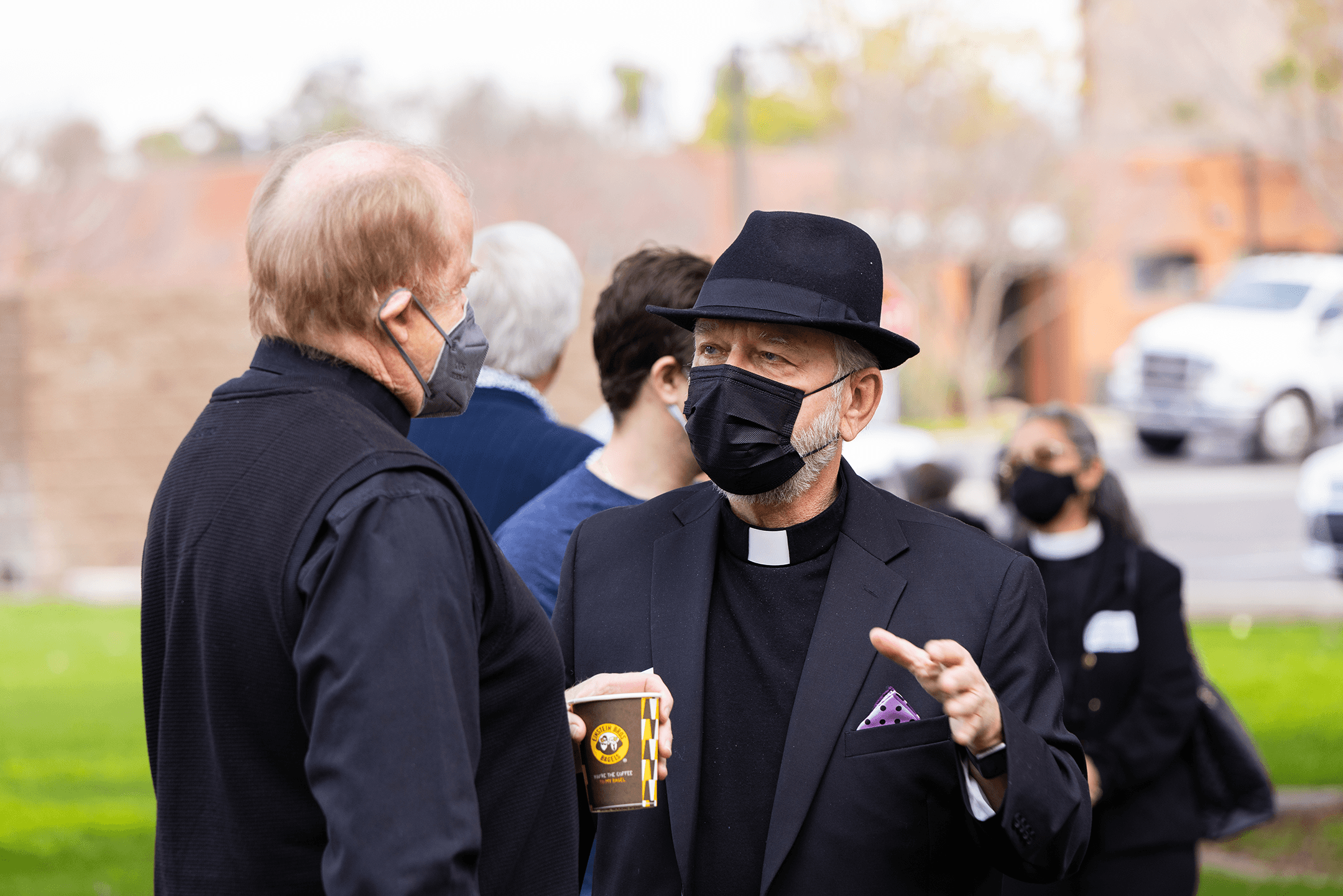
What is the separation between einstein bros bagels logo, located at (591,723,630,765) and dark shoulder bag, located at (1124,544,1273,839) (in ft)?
9.02

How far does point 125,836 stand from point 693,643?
513cm

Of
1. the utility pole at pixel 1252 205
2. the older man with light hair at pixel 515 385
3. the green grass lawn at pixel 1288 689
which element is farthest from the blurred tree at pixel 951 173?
the older man with light hair at pixel 515 385

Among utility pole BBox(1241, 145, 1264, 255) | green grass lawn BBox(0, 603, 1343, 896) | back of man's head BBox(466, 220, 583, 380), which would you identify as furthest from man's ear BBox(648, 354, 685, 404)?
utility pole BBox(1241, 145, 1264, 255)

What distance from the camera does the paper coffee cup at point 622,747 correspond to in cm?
210

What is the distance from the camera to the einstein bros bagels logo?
6.91ft

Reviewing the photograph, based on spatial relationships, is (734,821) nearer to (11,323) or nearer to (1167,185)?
(11,323)

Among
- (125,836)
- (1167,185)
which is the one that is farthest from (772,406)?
(1167,185)

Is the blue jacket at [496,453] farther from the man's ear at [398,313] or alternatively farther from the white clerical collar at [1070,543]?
the white clerical collar at [1070,543]

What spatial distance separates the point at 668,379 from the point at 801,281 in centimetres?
90

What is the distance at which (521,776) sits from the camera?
73.5 inches

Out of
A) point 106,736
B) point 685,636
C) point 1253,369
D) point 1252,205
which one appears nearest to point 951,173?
point 1252,205

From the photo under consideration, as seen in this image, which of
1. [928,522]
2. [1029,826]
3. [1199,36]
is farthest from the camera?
[1199,36]

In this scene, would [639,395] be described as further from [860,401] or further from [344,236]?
[344,236]

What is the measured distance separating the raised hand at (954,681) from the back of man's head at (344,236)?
34.1 inches
